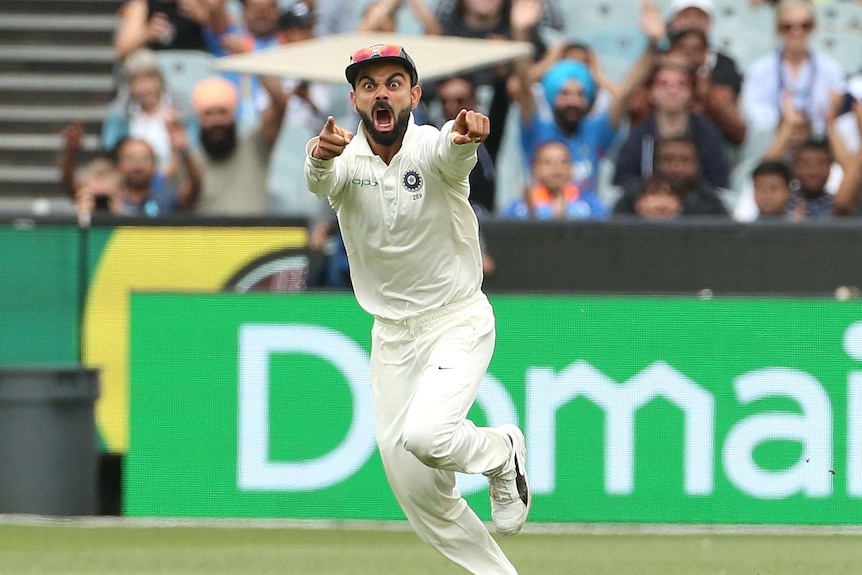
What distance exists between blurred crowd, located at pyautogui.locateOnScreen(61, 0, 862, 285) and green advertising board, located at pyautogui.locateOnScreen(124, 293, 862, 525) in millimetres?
1412

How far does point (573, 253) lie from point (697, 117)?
210cm

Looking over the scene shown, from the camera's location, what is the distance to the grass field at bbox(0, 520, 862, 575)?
296 inches

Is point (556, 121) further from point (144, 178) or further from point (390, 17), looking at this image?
point (144, 178)

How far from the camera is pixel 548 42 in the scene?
12055 millimetres

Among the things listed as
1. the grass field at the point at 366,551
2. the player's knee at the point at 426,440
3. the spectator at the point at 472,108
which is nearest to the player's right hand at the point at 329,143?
the player's knee at the point at 426,440

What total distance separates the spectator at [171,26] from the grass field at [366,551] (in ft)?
16.0

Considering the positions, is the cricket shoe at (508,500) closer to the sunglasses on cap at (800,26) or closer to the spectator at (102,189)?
the spectator at (102,189)

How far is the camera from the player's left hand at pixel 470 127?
557cm

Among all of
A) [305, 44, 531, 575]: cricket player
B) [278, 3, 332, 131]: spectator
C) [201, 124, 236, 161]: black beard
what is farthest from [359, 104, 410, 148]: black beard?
[278, 3, 332, 131]: spectator

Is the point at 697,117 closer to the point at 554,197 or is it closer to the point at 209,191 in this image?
the point at 554,197

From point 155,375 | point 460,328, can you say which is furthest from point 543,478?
point 460,328

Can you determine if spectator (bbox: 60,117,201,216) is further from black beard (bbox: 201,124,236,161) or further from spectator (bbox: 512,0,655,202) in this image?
spectator (bbox: 512,0,655,202)

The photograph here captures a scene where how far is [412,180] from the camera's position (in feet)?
19.6

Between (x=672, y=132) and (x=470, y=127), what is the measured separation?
18.9ft
